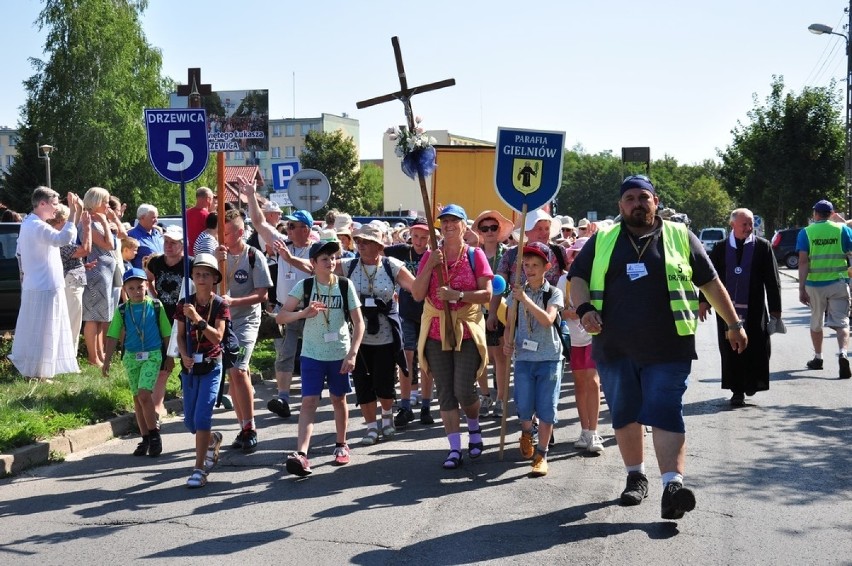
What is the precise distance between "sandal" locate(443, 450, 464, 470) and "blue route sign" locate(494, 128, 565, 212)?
215cm

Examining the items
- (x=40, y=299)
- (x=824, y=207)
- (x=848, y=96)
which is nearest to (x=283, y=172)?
(x=40, y=299)

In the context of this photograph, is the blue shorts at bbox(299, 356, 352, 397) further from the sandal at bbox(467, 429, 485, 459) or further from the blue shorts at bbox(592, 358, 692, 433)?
the blue shorts at bbox(592, 358, 692, 433)

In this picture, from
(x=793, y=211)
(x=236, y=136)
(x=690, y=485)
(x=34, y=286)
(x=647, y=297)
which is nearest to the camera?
(x=647, y=297)

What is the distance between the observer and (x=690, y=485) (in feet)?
22.8

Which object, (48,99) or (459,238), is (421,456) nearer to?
(459,238)

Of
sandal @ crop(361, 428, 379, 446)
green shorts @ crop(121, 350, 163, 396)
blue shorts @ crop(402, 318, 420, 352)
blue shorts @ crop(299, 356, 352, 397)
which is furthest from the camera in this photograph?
blue shorts @ crop(402, 318, 420, 352)

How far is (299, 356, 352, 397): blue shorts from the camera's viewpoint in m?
7.83

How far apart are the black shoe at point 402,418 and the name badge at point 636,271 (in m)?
4.17

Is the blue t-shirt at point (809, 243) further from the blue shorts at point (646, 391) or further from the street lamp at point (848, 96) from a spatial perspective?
the street lamp at point (848, 96)

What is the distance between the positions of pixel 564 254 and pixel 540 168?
0.89 m

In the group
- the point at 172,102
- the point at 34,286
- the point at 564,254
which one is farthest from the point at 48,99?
the point at 564,254

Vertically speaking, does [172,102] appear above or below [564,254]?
above

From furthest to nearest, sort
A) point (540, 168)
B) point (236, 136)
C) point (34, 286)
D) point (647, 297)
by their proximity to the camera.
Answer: point (34, 286), point (236, 136), point (540, 168), point (647, 297)

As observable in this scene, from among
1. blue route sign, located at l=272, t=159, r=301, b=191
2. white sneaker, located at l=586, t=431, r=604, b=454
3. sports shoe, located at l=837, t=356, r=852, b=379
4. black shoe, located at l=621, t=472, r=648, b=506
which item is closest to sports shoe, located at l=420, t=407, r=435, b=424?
white sneaker, located at l=586, t=431, r=604, b=454
